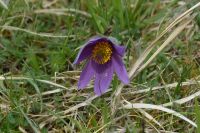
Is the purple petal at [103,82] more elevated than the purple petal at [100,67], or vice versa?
the purple petal at [100,67]

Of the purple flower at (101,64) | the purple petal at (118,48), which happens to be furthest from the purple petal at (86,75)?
the purple petal at (118,48)

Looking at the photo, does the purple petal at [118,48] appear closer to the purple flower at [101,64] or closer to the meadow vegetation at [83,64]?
the purple flower at [101,64]

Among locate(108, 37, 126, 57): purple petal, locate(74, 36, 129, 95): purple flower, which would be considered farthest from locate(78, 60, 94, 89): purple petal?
locate(108, 37, 126, 57): purple petal

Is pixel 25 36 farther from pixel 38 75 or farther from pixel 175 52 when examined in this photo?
pixel 175 52

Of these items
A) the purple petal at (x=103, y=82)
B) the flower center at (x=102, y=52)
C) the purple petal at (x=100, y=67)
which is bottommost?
the purple petal at (x=103, y=82)

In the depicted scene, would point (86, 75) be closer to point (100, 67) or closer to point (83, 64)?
point (100, 67)

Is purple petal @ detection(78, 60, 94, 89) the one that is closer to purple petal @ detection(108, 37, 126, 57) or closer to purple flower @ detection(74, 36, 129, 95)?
purple flower @ detection(74, 36, 129, 95)

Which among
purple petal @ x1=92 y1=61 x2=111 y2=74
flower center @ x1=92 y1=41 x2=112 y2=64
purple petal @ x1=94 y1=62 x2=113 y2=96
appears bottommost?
purple petal @ x1=94 y1=62 x2=113 y2=96
